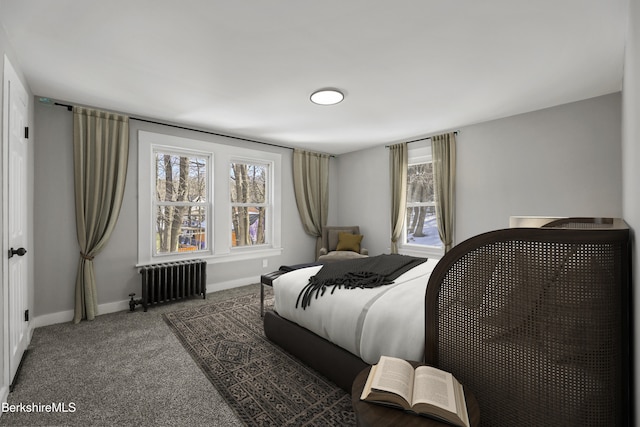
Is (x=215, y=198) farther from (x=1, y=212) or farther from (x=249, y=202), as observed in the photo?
(x=1, y=212)

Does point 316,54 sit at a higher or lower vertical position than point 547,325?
higher

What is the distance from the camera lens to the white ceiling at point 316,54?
1.74 meters

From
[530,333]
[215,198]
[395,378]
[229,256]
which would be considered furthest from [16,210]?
[530,333]

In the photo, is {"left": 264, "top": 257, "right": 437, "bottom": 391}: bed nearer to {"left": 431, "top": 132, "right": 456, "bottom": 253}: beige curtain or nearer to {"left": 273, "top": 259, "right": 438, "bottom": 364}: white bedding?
{"left": 273, "top": 259, "right": 438, "bottom": 364}: white bedding

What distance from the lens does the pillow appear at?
16.6 feet

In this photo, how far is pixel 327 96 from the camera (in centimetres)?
293

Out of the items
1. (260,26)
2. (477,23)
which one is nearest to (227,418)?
(260,26)

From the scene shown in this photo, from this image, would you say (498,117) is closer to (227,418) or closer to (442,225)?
(442,225)

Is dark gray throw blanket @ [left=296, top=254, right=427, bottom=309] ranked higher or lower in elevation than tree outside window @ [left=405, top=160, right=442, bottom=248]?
lower

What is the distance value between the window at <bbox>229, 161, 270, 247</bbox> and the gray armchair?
1.11 m

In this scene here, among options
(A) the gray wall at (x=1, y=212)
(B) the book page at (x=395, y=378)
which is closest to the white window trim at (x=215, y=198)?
(A) the gray wall at (x=1, y=212)

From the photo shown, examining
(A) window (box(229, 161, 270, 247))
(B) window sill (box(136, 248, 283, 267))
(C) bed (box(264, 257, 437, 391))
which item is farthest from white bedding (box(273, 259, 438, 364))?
(A) window (box(229, 161, 270, 247))

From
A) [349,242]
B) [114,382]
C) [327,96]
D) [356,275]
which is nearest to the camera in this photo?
[114,382]

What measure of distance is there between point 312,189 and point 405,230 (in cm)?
191
